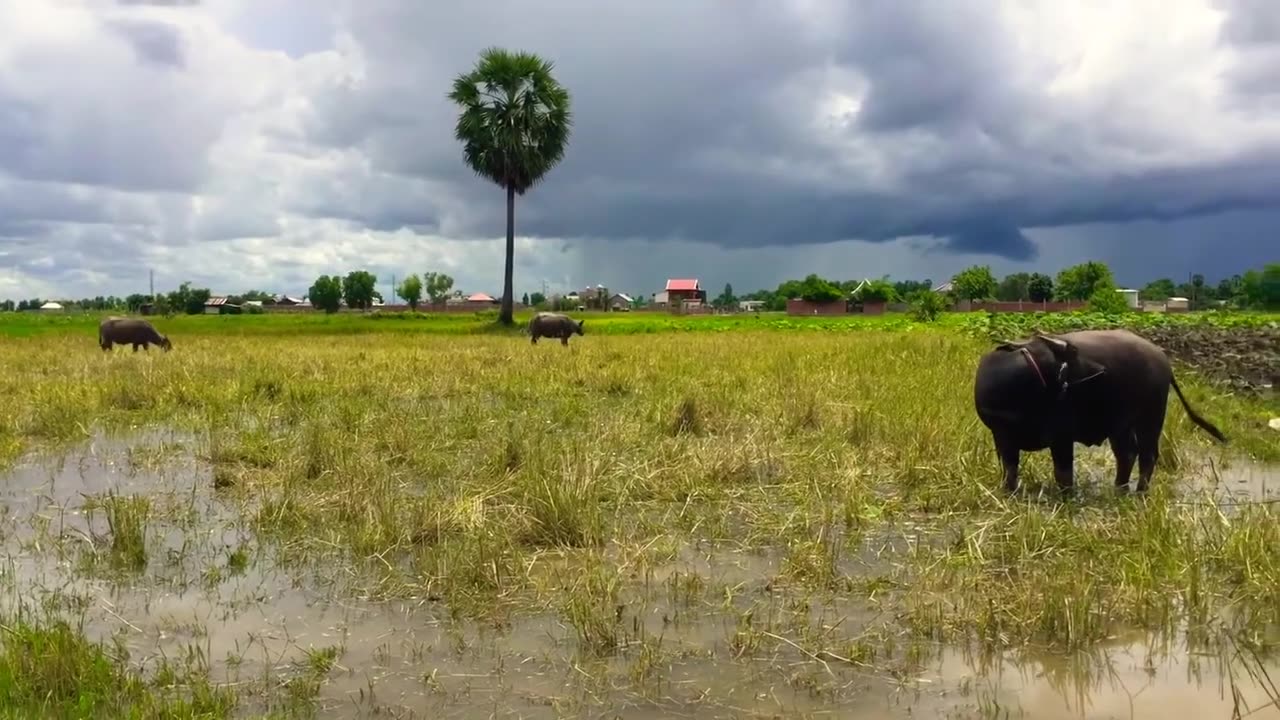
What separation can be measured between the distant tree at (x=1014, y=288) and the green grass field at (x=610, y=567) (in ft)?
319

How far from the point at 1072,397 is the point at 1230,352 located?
13.1 m

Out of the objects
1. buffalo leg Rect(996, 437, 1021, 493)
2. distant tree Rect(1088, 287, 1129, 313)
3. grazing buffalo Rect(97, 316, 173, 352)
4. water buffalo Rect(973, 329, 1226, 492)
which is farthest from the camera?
distant tree Rect(1088, 287, 1129, 313)

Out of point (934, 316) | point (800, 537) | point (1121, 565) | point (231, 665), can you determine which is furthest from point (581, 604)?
point (934, 316)

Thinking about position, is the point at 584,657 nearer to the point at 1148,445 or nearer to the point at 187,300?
the point at 1148,445

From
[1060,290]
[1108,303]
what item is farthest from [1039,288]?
[1108,303]

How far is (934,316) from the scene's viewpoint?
46.3 metres

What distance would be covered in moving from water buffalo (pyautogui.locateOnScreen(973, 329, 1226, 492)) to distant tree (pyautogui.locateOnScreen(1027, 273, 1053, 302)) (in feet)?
302

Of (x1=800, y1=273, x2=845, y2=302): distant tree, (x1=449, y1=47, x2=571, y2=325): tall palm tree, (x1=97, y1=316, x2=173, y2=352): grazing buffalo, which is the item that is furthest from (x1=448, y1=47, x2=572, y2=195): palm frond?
(x1=800, y1=273, x2=845, y2=302): distant tree

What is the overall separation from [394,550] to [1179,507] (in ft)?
16.9

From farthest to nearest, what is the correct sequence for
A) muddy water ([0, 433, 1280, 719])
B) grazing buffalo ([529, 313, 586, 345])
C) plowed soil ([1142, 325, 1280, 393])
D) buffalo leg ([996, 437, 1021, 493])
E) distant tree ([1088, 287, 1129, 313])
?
distant tree ([1088, 287, 1129, 313])
grazing buffalo ([529, 313, 586, 345])
plowed soil ([1142, 325, 1280, 393])
buffalo leg ([996, 437, 1021, 493])
muddy water ([0, 433, 1280, 719])

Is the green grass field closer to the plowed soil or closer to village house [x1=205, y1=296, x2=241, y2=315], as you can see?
the plowed soil

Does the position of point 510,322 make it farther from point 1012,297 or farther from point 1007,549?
Result: point 1012,297

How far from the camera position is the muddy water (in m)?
3.54

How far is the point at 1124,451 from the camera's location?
6609mm
